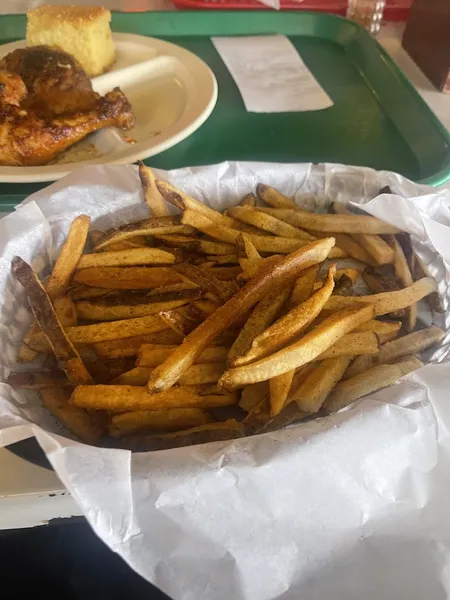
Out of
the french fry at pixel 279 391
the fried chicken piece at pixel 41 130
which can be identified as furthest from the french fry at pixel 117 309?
the fried chicken piece at pixel 41 130

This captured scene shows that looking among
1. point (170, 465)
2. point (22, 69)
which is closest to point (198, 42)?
point (22, 69)

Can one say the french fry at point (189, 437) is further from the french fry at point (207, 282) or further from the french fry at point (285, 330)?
the french fry at point (207, 282)

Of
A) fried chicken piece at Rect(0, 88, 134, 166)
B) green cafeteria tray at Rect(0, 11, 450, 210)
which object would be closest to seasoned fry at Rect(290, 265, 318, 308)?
green cafeteria tray at Rect(0, 11, 450, 210)

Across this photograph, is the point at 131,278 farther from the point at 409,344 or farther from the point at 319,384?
the point at 409,344

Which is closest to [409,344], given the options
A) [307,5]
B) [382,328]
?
[382,328]

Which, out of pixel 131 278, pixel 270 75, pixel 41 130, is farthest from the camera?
pixel 270 75

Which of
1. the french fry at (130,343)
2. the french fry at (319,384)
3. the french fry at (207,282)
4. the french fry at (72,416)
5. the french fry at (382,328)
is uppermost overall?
the french fry at (207,282)
